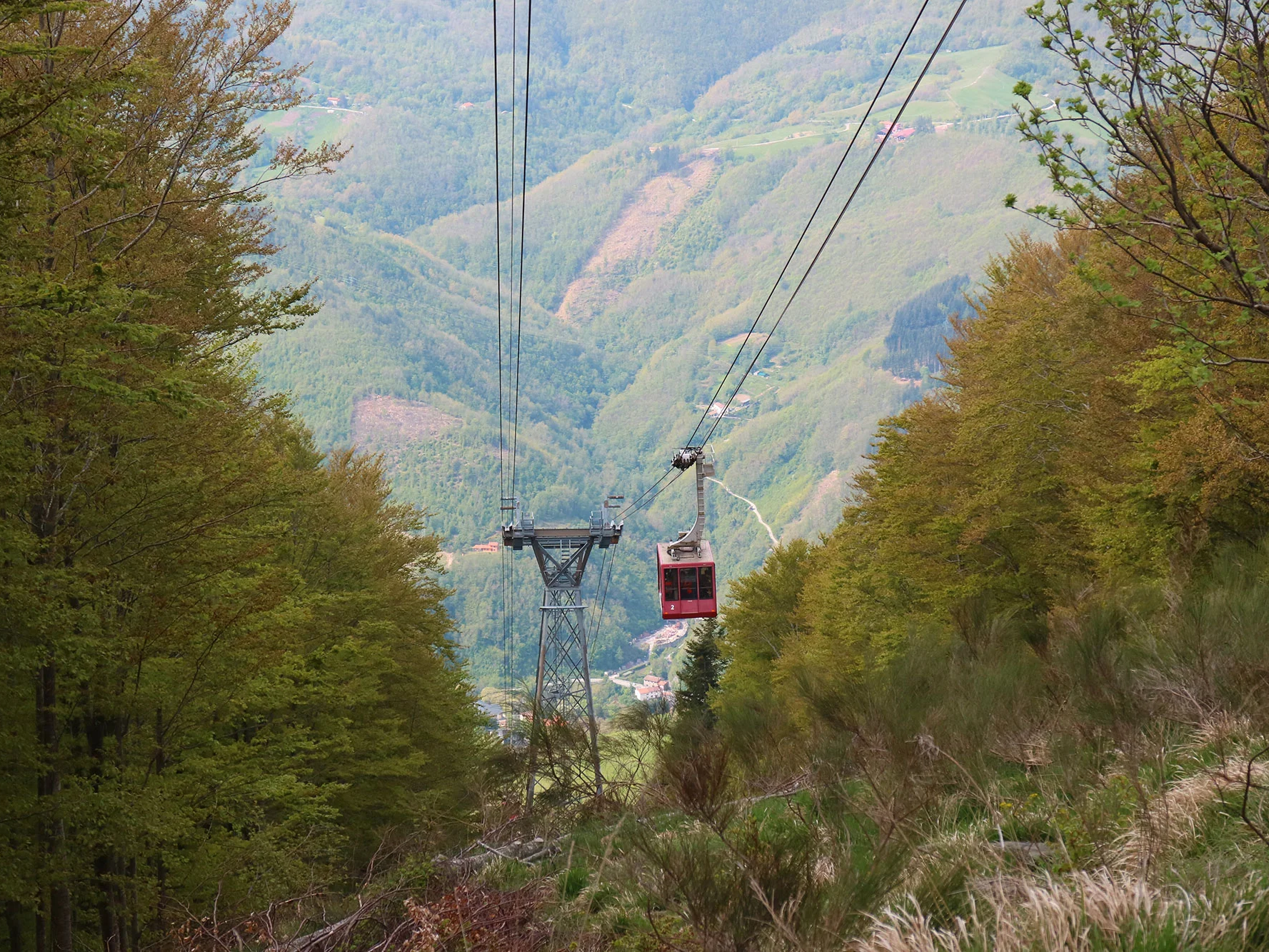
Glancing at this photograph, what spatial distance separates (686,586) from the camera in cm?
2753

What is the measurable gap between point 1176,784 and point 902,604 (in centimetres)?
2424

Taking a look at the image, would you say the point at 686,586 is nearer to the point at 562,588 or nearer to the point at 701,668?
the point at 562,588

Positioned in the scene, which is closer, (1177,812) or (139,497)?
(1177,812)

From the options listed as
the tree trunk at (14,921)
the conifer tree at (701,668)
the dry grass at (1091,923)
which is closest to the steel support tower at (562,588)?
the conifer tree at (701,668)

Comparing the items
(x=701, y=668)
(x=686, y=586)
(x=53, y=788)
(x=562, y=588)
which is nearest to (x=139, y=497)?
(x=53, y=788)

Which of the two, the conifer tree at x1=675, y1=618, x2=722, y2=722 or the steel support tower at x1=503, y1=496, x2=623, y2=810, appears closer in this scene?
the steel support tower at x1=503, y1=496, x2=623, y2=810

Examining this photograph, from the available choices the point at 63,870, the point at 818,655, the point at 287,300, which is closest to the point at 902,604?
the point at 818,655

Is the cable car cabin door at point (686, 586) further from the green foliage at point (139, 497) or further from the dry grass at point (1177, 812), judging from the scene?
the dry grass at point (1177, 812)

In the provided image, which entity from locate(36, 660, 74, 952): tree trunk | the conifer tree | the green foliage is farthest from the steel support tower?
locate(36, 660, 74, 952): tree trunk

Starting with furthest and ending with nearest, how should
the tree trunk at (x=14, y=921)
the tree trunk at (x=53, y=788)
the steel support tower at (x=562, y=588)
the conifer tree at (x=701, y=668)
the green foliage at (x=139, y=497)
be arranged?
the conifer tree at (x=701, y=668), the steel support tower at (x=562, y=588), the tree trunk at (x=14, y=921), the tree trunk at (x=53, y=788), the green foliage at (x=139, y=497)

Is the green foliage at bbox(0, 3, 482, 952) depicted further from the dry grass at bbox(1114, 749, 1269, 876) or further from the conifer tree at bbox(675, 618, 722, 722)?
the conifer tree at bbox(675, 618, 722, 722)

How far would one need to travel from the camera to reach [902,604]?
30.0 m

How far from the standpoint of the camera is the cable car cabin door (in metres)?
27.4

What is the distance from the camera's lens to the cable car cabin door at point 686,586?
2739 cm
